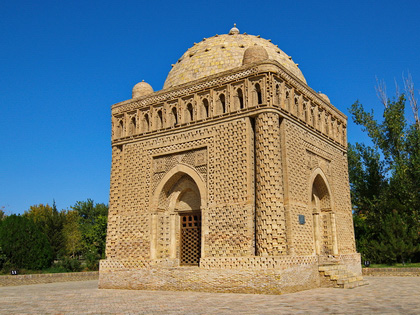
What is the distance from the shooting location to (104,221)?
24.8 m

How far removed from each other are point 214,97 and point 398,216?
11.0m

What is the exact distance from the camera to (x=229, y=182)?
36.7ft

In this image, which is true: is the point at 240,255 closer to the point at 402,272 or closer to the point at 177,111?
the point at 177,111

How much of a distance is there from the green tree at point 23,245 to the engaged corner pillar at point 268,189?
11.5 metres

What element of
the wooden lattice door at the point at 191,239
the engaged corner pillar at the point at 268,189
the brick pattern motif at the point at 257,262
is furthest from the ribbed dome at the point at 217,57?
the brick pattern motif at the point at 257,262

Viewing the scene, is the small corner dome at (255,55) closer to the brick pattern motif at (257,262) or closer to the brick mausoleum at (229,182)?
the brick mausoleum at (229,182)

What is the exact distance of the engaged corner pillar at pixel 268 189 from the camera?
1016 centimetres

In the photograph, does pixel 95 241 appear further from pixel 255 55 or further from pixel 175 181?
pixel 255 55

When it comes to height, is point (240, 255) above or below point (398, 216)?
below

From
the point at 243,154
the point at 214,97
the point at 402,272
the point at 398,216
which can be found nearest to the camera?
the point at 243,154

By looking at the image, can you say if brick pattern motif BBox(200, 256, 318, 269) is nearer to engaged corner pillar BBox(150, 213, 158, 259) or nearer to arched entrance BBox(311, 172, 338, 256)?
engaged corner pillar BBox(150, 213, 158, 259)

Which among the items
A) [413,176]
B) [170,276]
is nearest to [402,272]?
[413,176]

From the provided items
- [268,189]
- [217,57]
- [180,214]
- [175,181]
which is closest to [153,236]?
[180,214]

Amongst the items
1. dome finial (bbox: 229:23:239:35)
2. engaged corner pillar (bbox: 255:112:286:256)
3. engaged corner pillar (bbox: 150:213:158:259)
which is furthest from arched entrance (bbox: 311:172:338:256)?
dome finial (bbox: 229:23:239:35)
